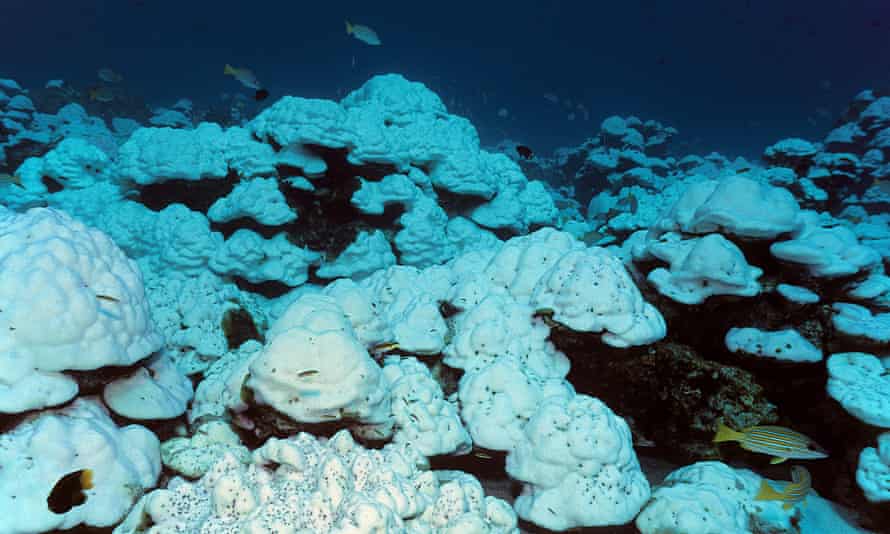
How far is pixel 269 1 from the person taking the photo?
73.9 meters

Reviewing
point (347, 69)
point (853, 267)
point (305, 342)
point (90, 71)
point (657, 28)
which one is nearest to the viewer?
point (305, 342)

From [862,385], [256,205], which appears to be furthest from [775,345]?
[256,205]

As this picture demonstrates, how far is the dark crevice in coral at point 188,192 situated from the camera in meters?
Result: 6.16

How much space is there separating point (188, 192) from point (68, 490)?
5.27 m

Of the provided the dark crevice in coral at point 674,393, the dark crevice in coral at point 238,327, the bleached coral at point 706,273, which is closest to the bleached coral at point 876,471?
the dark crevice in coral at point 674,393

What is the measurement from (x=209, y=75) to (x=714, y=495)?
73.0 meters

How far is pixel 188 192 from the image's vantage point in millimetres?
6250

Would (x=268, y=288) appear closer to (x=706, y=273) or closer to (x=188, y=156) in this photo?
(x=188, y=156)

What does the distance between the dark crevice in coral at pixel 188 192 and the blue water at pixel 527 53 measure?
4717 cm

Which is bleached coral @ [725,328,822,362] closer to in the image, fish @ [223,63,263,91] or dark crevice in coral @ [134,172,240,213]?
dark crevice in coral @ [134,172,240,213]

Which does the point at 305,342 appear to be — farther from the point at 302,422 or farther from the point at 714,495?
the point at 714,495

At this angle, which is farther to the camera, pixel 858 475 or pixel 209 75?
pixel 209 75

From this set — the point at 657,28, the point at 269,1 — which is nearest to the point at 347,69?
the point at 269,1

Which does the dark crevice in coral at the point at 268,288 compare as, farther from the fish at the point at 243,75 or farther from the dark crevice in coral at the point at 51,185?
the dark crevice in coral at the point at 51,185
